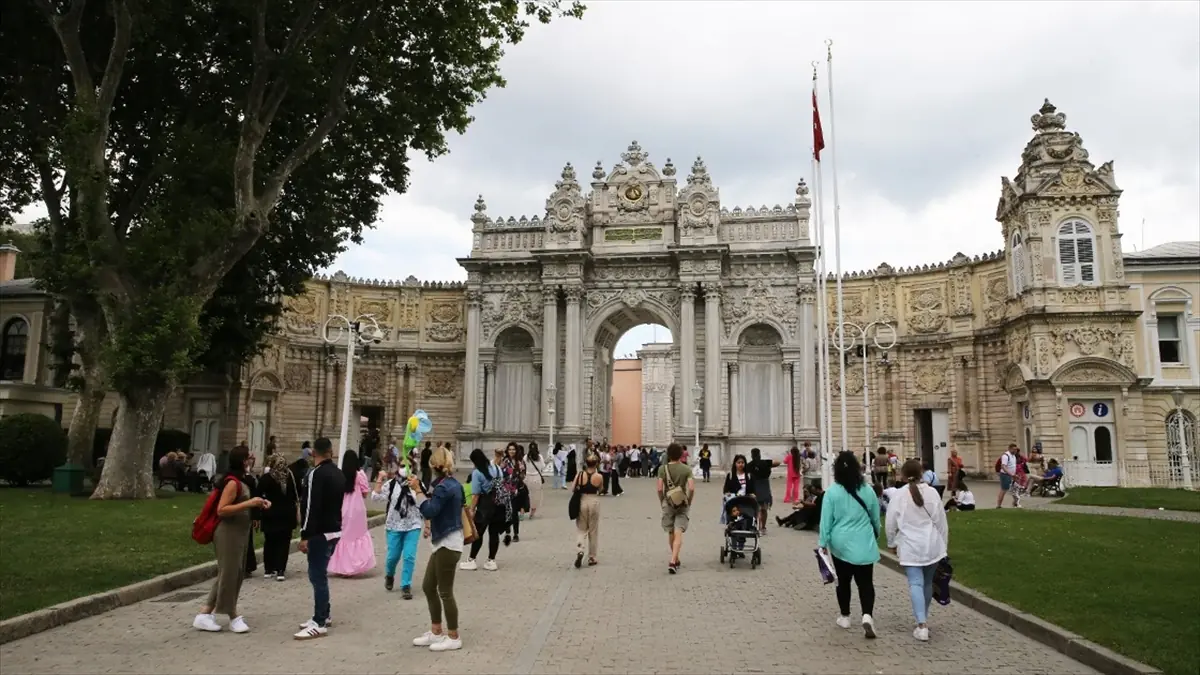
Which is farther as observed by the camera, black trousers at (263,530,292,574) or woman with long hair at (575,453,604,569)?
woman with long hair at (575,453,604,569)

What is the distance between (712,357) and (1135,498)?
1813 cm

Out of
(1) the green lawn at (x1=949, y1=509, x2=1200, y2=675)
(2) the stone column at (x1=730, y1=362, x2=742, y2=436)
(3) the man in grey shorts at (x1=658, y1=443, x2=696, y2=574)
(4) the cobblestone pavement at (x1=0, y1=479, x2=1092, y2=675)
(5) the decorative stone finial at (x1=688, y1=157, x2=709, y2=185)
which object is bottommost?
(4) the cobblestone pavement at (x1=0, y1=479, x2=1092, y2=675)

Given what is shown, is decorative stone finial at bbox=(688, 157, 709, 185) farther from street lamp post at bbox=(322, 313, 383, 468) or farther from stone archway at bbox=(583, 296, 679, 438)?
street lamp post at bbox=(322, 313, 383, 468)

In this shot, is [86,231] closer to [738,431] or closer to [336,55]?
[336,55]

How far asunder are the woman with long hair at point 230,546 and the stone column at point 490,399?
3271 centimetres

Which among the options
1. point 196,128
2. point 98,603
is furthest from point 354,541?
point 196,128

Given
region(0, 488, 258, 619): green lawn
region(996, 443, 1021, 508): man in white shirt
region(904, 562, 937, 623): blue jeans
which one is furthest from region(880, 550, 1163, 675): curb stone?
region(996, 443, 1021, 508): man in white shirt

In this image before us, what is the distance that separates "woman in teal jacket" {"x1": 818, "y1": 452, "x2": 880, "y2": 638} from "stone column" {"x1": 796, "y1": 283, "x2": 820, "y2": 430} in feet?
96.8

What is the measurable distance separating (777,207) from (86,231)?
29.6 metres

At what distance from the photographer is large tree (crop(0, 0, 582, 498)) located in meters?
19.5

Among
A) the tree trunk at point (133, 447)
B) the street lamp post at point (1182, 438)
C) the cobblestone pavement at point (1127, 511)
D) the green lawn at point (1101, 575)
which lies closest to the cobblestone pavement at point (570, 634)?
the green lawn at point (1101, 575)

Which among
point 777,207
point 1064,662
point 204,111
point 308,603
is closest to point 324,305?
point 204,111

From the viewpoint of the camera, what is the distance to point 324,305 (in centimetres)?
4453

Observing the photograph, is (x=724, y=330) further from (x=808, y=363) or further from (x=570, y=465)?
(x=570, y=465)
